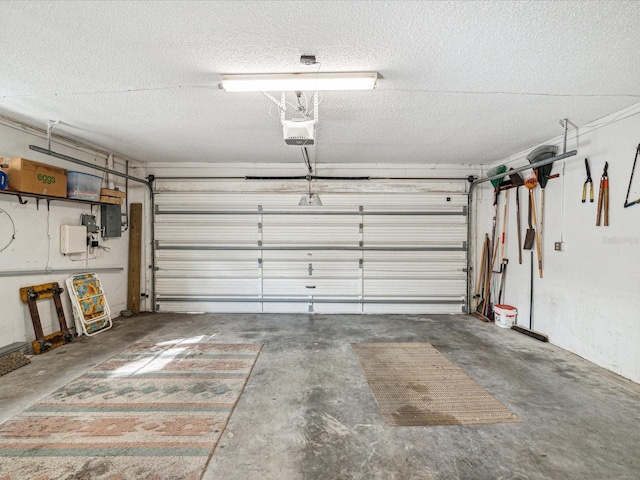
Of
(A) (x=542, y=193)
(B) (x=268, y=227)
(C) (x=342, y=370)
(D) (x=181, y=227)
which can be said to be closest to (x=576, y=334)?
(A) (x=542, y=193)

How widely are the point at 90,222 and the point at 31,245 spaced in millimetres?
879

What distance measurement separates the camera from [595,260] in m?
3.32

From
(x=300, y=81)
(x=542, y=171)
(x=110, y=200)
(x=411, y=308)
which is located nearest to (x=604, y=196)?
(x=542, y=171)

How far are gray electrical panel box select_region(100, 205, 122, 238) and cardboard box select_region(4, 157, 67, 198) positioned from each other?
3.49ft

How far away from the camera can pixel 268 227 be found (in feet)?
18.0

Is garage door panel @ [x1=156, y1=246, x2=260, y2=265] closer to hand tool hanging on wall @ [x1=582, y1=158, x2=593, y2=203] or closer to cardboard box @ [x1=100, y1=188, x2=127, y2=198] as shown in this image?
cardboard box @ [x1=100, y1=188, x2=127, y2=198]

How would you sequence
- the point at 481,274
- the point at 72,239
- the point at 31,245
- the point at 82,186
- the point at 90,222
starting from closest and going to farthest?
the point at 31,245, the point at 82,186, the point at 72,239, the point at 90,222, the point at 481,274

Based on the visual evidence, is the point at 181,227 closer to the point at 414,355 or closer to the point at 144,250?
the point at 144,250

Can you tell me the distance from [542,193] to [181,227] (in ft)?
20.1

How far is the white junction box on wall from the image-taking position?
4.04 m

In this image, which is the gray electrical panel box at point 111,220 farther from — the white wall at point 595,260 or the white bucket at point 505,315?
the white wall at point 595,260

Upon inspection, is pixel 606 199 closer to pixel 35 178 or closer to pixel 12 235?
pixel 35 178

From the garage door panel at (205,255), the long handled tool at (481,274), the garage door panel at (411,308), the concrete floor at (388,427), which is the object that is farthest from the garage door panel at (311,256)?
the long handled tool at (481,274)

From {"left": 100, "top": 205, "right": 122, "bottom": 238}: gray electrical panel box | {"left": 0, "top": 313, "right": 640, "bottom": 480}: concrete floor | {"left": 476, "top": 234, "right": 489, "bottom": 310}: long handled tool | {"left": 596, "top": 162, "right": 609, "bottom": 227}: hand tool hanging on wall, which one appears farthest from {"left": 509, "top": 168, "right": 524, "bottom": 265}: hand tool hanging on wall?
{"left": 100, "top": 205, "right": 122, "bottom": 238}: gray electrical panel box
